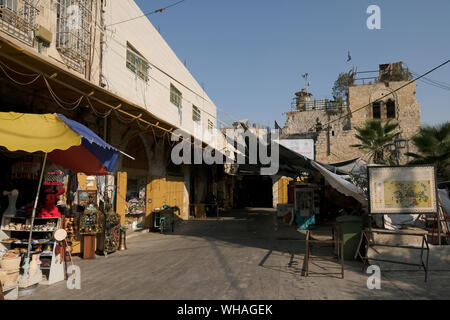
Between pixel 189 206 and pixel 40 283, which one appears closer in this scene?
pixel 40 283

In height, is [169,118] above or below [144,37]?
below

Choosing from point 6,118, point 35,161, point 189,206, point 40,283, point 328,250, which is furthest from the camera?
point 189,206

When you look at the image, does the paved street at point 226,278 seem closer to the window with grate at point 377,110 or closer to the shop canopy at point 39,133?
the shop canopy at point 39,133

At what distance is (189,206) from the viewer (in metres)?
18.2

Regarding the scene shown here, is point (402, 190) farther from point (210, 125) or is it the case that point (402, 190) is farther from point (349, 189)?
point (210, 125)

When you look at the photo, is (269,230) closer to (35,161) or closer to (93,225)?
(93,225)

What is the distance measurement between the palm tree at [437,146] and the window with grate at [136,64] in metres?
10.9

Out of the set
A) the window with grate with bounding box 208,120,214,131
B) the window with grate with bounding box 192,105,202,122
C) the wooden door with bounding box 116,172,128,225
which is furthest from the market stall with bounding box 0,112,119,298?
the window with grate with bounding box 208,120,214,131

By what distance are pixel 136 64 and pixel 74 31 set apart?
3681mm

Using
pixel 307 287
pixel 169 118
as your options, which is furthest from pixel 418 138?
pixel 169 118

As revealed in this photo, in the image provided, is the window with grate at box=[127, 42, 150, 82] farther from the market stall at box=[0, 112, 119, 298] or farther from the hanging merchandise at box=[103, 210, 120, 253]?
the hanging merchandise at box=[103, 210, 120, 253]

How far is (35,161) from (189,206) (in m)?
11.7

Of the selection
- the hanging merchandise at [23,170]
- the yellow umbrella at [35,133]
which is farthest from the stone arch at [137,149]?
the yellow umbrella at [35,133]

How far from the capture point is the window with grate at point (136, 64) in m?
11.7
